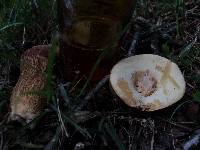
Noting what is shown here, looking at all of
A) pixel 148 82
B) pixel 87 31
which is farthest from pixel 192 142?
pixel 87 31

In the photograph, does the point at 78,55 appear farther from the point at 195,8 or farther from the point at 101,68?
the point at 195,8

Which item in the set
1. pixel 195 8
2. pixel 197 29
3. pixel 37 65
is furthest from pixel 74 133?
pixel 195 8

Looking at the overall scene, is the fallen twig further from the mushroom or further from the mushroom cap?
the mushroom

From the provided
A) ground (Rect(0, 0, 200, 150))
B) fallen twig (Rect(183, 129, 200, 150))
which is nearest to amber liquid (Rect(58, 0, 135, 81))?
ground (Rect(0, 0, 200, 150))

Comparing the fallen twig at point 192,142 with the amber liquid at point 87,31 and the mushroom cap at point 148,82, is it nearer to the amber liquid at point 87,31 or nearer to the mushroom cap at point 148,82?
the mushroom cap at point 148,82

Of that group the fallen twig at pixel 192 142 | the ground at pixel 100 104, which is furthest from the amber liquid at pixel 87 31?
the fallen twig at pixel 192 142
